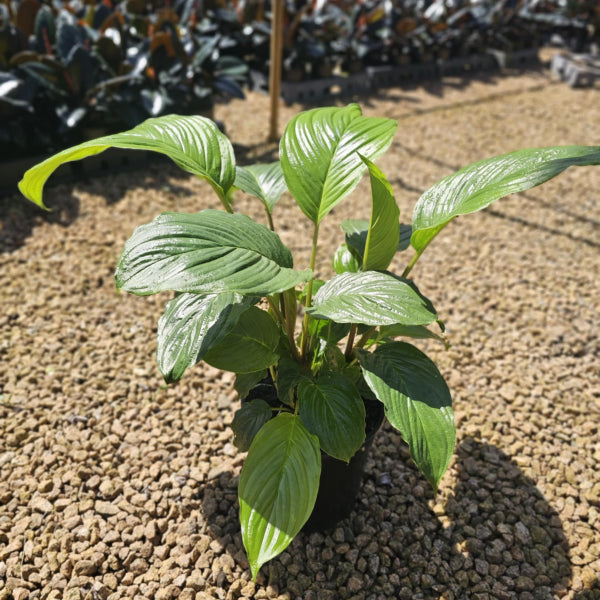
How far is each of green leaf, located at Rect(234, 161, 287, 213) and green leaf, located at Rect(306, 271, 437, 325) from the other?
43 cm

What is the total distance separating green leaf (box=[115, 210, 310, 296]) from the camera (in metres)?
0.99

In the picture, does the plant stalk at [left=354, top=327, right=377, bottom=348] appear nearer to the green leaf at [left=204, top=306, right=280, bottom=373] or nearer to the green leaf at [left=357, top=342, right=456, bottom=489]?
the green leaf at [left=357, top=342, right=456, bottom=489]

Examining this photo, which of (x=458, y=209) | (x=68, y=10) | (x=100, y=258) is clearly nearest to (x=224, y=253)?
(x=458, y=209)

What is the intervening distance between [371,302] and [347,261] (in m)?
0.50

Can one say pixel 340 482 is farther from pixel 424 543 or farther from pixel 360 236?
pixel 360 236

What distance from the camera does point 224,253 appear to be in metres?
1.08

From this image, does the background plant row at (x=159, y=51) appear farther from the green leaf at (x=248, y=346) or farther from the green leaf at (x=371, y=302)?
the green leaf at (x=371, y=302)

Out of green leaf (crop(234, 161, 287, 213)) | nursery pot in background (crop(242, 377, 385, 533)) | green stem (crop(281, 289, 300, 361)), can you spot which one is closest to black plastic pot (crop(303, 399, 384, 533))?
nursery pot in background (crop(242, 377, 385, 533))

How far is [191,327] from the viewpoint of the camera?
4.15 ft

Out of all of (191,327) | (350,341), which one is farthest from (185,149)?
(350,341)

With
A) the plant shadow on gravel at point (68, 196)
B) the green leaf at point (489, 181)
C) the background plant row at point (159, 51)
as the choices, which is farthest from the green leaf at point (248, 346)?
the background plant row at point (159, 51)

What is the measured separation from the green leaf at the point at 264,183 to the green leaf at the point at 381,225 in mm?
352

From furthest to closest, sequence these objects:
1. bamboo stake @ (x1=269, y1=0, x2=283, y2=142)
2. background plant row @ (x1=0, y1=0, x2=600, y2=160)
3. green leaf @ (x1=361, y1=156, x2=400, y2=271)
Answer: bamboo stake @ (x1=269, y1=0, x2=283, y2=142) < background plant row @ (x1=0, y1=0, x2=600, y2=160) < green leaf @ (x1=361, y1=156, x2=400, y2=271)

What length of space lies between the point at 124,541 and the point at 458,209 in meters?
1.40
